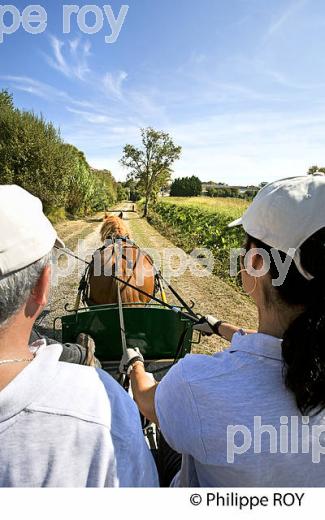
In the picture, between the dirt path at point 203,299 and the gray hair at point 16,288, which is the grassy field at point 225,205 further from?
the gray hair at point 16,288

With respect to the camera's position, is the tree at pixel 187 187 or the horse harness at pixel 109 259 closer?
the horse harness at pixel 109 259

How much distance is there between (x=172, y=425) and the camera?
3.50ft

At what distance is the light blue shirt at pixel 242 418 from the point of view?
0.95 metres

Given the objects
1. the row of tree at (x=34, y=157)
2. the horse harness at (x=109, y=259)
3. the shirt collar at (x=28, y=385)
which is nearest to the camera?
the shirt collar at (x=28, y=385)

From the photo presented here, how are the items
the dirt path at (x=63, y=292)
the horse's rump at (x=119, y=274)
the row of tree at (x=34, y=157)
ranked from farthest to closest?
the row of tree at (x=34, y=157), the dirt path at (x=63, y=292), the horse's rump at (x=119, y=274)

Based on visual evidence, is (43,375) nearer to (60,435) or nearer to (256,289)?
(60,435)

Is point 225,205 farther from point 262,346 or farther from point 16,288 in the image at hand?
point 16,288

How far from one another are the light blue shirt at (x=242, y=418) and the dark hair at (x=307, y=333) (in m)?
0.04

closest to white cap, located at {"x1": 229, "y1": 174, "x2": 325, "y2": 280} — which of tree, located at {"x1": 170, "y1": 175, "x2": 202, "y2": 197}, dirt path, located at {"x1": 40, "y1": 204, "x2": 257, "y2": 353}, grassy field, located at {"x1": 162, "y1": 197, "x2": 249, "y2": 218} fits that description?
dirt path, located at {"x1": 40, "y1": 204, "x2": 257, "y2": 353}

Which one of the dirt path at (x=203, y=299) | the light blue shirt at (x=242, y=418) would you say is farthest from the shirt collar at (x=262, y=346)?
the dirt path at (x=203, y=299)

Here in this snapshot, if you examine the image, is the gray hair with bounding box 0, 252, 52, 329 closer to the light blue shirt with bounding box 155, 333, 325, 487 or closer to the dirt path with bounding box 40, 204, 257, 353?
the light blue shirt with bounding box 155, 333, 325, 487

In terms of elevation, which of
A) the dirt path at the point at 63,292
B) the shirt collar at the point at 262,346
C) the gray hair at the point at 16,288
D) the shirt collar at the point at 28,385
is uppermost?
the gray hair at the point at 16,288
